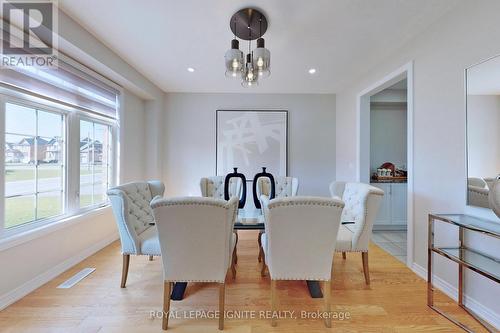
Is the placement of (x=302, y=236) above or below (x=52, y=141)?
below

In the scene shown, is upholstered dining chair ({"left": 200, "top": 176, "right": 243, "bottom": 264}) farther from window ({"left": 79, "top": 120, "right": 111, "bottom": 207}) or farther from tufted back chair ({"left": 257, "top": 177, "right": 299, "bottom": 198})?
window ({"left": 79, "top": 120, "right": 111, "bottom": 207})

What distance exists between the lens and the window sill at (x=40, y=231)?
1810 mm

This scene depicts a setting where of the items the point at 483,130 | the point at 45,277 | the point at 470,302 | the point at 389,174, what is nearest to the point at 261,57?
the point at 483,130

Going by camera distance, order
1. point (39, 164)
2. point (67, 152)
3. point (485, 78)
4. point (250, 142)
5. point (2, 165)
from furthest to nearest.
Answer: point (250, 142)
point (67, 152)
point (39, 164)
point (2, 165)
point (485, 78)

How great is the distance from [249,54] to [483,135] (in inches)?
81.7

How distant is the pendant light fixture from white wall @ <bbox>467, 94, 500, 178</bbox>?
1.75 meters

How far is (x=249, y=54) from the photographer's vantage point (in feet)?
7.00

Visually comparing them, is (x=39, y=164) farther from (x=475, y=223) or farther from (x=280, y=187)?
(x=475, y=223)

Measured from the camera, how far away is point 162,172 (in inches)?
174

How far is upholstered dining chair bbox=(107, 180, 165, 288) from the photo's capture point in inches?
77.6

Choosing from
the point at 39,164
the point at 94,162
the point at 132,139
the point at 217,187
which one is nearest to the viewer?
the point at 39,164

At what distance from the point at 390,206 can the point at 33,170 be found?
4.90 meters

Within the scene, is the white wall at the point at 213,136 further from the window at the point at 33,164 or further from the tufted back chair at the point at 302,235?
the tufted back chair at the point at 302,235

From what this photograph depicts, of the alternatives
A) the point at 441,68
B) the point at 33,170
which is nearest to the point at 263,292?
the point at 33,170
